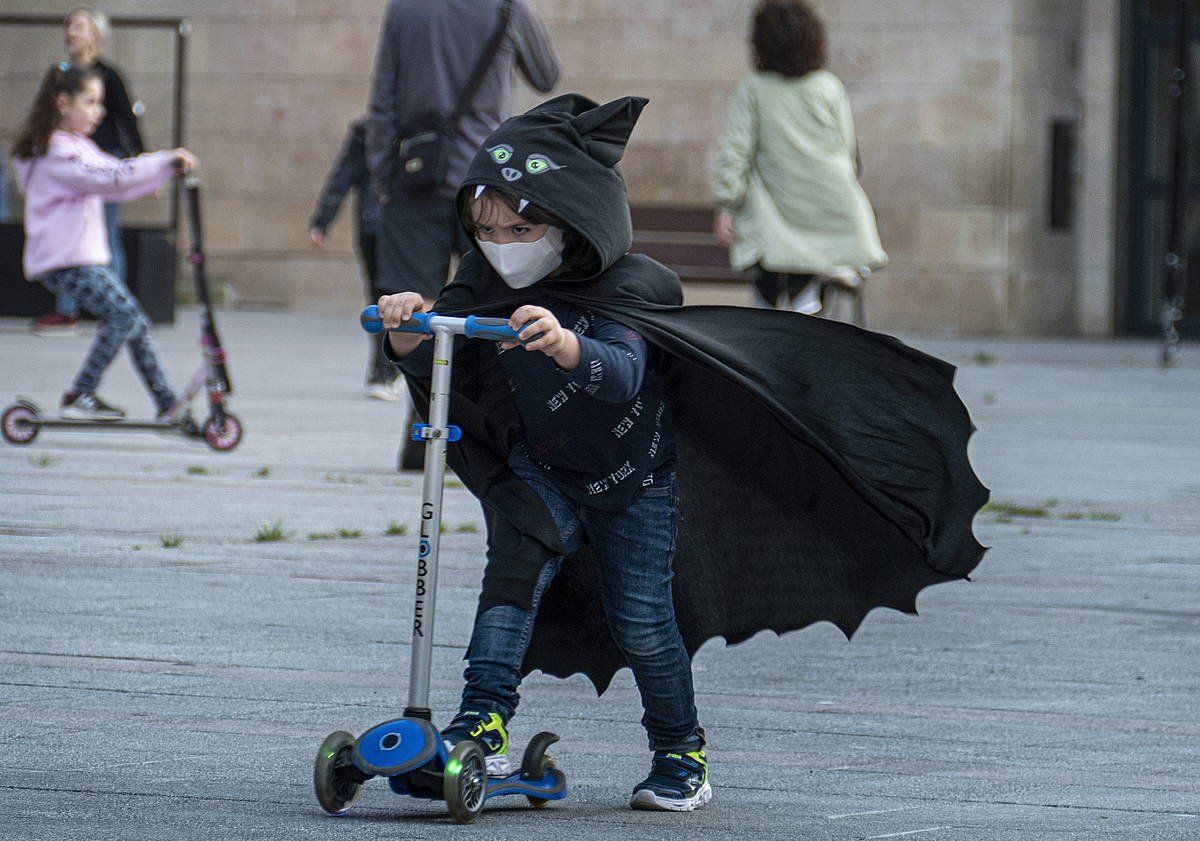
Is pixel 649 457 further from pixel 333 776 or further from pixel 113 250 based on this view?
pixel 113 250

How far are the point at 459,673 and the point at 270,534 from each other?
200 centimetres

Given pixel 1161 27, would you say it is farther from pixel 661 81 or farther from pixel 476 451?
pixel 476 451

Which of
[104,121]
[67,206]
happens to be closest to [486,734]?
[67,206]

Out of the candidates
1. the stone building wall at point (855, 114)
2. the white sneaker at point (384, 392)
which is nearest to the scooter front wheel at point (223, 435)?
the white sneaker at point (384, 392)

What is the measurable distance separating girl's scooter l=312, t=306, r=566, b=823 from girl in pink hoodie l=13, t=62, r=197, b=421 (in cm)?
589

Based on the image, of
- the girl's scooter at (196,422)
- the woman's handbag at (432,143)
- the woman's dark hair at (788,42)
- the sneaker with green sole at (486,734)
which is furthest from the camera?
the woman's dark hair at (788,42)

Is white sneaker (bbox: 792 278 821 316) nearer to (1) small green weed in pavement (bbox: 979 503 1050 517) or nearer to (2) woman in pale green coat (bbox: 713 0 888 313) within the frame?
(2) woman in pale green coat (bbox: 713 0 888 313)

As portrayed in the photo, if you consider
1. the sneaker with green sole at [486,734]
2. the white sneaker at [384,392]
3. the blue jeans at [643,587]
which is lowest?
the white sneaker at [384,392]

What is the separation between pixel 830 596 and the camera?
4.31 metres

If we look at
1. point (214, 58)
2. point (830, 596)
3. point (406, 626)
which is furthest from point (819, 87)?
point (214, 58)

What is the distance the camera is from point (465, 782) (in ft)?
11.9

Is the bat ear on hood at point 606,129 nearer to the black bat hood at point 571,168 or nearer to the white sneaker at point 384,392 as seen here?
the black bat hood at point 571,168

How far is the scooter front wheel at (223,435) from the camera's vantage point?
30.7 ft

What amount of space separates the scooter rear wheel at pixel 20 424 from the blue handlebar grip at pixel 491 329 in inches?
244
